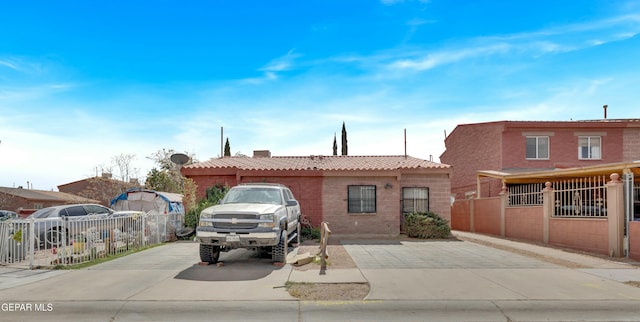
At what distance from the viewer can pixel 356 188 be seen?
1819 centimetres

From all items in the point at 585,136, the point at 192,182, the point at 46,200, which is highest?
the point at 585,136

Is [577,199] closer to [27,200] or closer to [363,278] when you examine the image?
[363,278]

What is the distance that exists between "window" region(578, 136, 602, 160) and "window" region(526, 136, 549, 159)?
78.4 inches

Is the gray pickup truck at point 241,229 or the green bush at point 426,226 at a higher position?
the gray pickup truck at point 241,229

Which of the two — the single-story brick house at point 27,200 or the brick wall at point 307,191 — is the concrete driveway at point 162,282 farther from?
the single-story brick house at point 27,200

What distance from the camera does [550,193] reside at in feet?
51.5

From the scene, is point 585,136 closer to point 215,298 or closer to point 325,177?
point 325,177

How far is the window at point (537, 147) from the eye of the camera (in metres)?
25.8

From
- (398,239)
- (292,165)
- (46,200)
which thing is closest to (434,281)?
(398,239)

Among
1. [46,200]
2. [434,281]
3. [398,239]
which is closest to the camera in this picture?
[434,281]

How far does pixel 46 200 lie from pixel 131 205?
29038 millimetres

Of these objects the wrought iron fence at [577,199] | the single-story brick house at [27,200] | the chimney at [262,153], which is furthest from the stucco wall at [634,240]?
the single-story brick house at [27,200]
